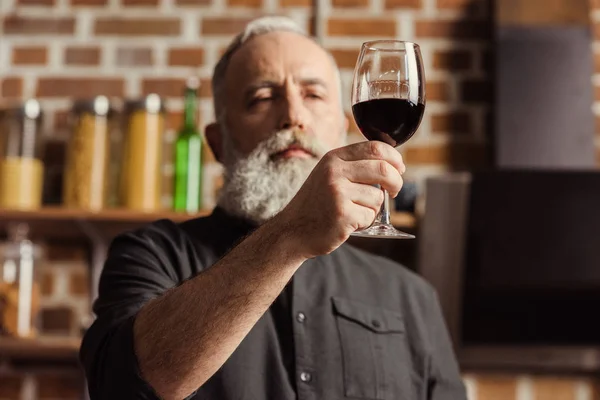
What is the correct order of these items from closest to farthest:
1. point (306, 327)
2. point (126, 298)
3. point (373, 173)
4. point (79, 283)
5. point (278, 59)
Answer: point (373, 173)
point (126, 298)
point (306, 327)
point (278, 59)
point (79, 283)

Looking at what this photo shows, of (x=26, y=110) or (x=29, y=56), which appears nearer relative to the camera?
(x=26, y=110)

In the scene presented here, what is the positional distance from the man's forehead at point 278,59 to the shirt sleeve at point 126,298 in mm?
318

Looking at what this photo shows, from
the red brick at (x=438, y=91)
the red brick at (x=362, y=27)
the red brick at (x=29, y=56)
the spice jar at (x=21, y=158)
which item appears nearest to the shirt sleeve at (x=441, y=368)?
the red brick at (x=438, y=91)

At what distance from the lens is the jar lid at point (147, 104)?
1971mm

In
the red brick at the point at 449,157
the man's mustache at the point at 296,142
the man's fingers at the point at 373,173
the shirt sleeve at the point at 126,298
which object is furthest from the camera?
the red brick at the point at 449,157

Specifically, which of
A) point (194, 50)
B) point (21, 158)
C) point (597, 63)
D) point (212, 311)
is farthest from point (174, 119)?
point (212, 311)

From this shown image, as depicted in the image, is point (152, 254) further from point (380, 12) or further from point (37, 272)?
point (380, 12)

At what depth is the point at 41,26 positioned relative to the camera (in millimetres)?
2207

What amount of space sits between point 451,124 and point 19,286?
1.19 m

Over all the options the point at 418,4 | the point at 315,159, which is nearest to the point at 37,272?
the point at 315,159

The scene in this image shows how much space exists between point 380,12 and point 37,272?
3.73ft

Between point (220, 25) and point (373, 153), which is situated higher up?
point (220, 25)

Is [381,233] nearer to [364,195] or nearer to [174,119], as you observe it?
[364,195]

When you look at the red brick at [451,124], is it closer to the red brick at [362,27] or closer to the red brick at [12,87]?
the red brick at [362,27]
